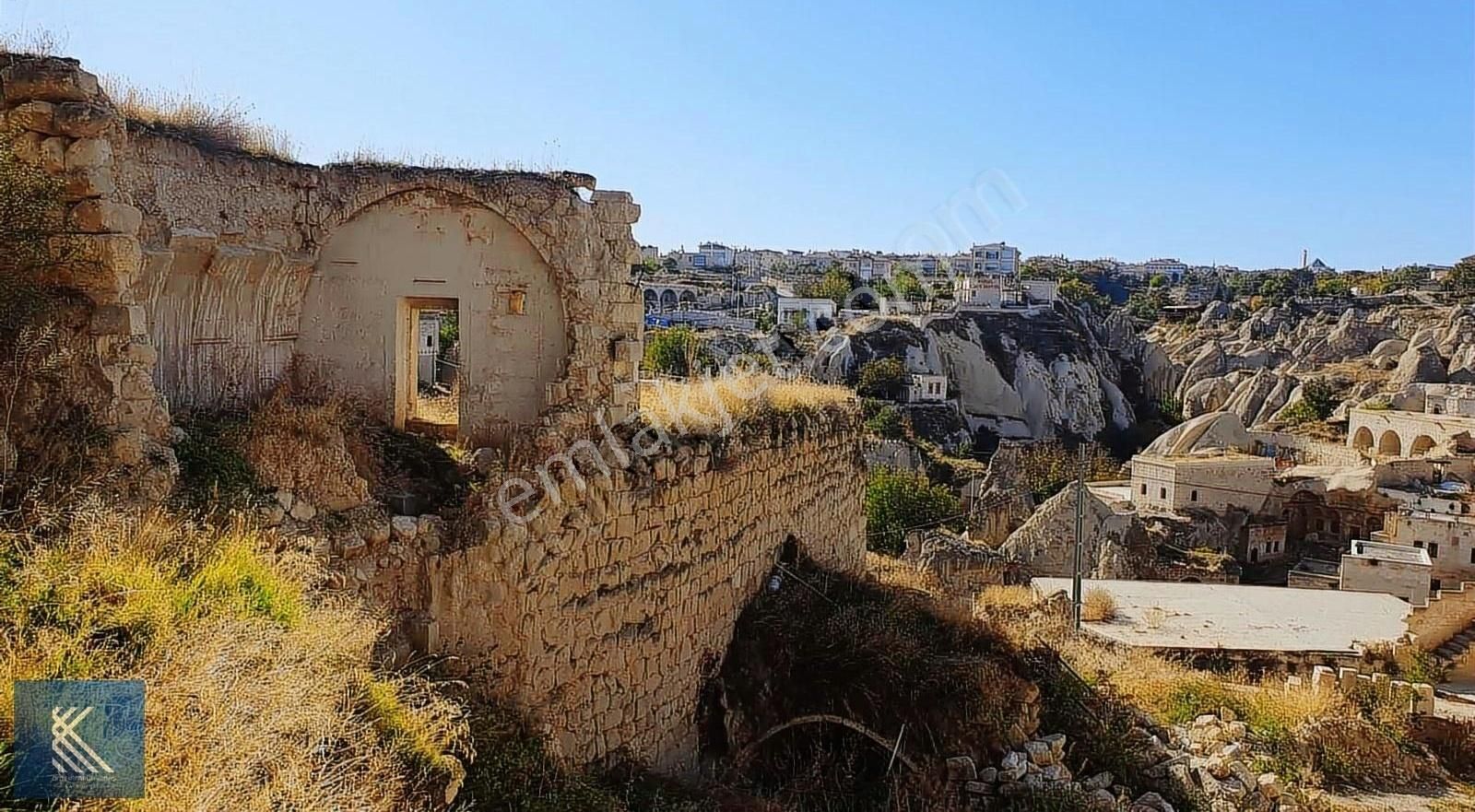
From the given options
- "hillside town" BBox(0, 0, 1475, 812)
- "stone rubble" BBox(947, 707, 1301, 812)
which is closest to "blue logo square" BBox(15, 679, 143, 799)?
"hillside town" BBox(0, 0, 1475, 812)

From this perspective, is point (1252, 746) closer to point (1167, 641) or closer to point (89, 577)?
point (1167, 641)

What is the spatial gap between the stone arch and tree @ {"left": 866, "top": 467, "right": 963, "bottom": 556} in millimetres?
24599

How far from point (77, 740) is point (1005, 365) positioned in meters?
54.8

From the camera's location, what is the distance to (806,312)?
63250mm

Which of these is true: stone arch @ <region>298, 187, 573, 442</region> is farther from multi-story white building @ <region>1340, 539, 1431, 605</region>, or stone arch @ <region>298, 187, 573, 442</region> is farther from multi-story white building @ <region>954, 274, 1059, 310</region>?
multi-story white building @ <region>954, 274, 1059, 310</region>

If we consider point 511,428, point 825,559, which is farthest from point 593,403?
point 825,559

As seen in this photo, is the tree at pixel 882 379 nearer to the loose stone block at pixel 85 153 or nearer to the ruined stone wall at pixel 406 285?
the ruined stone wall at pixel 406 285

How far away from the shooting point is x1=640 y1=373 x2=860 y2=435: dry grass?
7.82 m

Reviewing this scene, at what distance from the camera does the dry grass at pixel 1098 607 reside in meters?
14.9

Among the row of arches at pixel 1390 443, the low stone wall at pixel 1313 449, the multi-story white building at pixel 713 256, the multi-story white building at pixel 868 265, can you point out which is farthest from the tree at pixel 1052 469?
the multi-story white building at pixel 713 256

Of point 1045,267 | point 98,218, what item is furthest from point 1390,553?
point 1045,267

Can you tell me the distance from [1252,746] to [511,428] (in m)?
7.35

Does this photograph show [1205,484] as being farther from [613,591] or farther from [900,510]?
[613,591]

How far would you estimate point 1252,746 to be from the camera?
9219 mm
